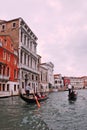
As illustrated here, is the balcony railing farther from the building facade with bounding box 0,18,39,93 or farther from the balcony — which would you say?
the building facade with bounding box 0,18,39,93

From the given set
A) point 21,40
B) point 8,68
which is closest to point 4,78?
point 8,68

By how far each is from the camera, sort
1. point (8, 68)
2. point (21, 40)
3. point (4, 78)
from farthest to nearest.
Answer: point (21, 40) < point (8, 68) < point (4, 78)

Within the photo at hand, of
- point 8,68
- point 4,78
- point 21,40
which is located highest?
point 21,40

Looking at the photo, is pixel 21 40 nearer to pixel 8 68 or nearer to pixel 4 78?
pixel 8 68

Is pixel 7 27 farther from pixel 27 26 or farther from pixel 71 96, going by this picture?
pixel 71 96

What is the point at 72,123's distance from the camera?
762cm

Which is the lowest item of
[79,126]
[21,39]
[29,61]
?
[79,126]

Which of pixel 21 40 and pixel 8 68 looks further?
pixel 21 40

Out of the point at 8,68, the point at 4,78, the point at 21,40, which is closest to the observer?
the point at 4,78

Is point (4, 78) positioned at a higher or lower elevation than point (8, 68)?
lower

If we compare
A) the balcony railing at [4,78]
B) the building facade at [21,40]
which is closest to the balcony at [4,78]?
the balcony railing at [4,78]

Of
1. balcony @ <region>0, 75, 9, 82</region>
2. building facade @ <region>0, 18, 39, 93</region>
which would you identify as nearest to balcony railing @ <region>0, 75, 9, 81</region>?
balcony @ <region>0, 75, 9, 82</region>

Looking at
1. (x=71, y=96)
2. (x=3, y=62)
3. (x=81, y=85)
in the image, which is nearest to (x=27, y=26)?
(x=3, y=62)

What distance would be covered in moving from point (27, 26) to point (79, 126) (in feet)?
93.0
